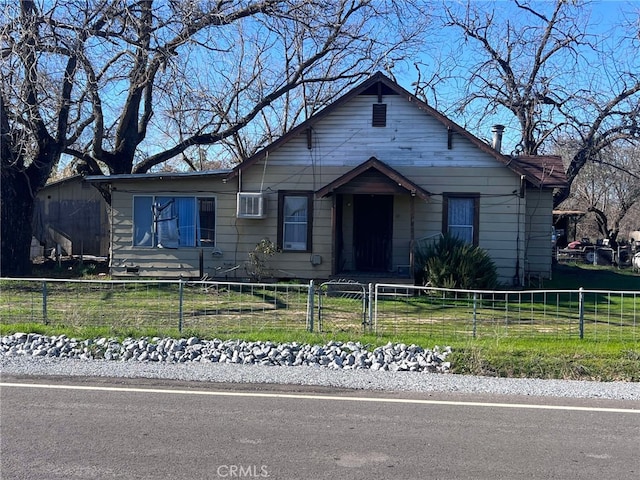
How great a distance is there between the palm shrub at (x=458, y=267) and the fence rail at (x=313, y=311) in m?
0.48

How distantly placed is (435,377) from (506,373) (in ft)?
3.19

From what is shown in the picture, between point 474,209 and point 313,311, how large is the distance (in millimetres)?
7322

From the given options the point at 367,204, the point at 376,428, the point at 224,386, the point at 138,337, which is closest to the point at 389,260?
the point at 367,204

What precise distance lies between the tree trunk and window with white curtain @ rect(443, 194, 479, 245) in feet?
37.4

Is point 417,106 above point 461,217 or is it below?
above

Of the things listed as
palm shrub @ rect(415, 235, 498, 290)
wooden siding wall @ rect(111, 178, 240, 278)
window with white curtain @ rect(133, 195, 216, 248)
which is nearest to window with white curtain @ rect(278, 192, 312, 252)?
wooden siding wall @ rect(111, 178, 240, 278)

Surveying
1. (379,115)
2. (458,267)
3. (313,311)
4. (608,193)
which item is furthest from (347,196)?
(608,193)

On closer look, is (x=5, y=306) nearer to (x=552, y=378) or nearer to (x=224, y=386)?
(x=224, y=386)

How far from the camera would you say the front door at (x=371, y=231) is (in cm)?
1711

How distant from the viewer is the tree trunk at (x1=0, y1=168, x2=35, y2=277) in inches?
698

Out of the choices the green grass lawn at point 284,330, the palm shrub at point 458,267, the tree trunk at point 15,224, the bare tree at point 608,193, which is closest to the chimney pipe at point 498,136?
the palm shrub at point 458,267

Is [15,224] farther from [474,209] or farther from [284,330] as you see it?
[474,209]

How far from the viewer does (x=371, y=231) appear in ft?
56.8

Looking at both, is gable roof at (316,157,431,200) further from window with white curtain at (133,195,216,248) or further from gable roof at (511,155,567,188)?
window with white curtain at (133,195,216,248)
